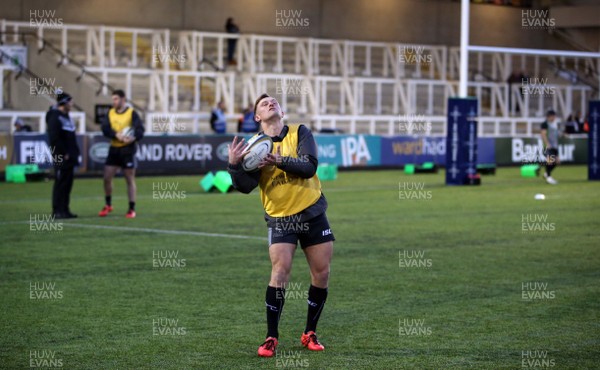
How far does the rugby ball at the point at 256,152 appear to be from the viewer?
860 cm

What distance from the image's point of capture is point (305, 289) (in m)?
12.7

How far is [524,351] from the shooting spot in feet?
30.4

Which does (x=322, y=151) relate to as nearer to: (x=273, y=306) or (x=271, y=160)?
(x=273, y=306)

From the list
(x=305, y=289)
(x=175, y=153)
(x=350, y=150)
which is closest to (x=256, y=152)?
(x=305, y=289)

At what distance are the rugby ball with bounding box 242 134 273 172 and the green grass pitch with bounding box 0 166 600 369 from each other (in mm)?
1519

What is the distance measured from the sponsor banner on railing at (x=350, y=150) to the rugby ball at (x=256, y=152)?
28.2m

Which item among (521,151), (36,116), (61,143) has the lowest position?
(521,151)

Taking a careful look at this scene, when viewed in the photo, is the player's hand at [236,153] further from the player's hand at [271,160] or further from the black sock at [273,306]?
the black sock at [273,306]

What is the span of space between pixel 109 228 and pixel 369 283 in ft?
23.2

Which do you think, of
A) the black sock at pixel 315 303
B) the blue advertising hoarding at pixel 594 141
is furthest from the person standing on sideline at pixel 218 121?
the black sock at pixel 315 303

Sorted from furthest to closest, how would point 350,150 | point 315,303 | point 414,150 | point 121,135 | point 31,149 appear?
point 414,150
point 350,150
point 31,149
point 121,135
point 315,303

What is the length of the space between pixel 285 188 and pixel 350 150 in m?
29.6

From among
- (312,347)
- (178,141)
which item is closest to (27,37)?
(178,141)

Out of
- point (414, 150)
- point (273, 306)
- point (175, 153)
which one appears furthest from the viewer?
point (414, 150)
